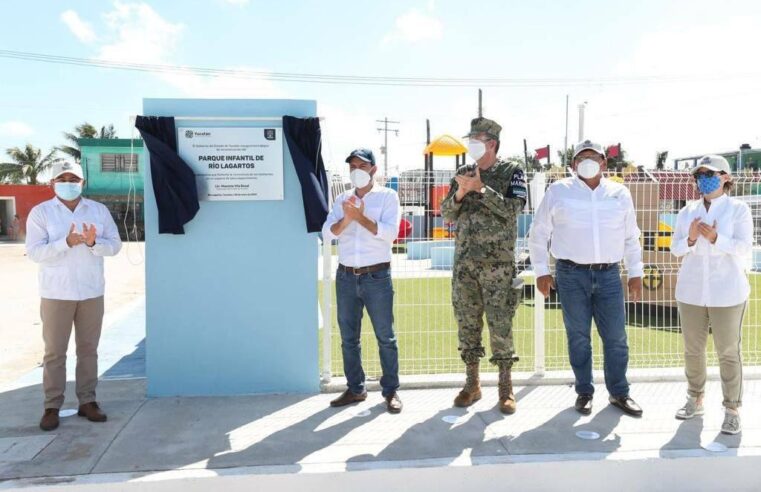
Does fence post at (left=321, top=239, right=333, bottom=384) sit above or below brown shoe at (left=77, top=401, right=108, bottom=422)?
above

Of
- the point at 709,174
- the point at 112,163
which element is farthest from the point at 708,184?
the point at 112,163

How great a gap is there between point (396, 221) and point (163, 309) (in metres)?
2.03

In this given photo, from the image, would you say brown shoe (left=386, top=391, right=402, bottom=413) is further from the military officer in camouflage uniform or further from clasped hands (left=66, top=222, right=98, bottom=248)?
clasped hands (left=66, top=222, right=98, bottom=248)

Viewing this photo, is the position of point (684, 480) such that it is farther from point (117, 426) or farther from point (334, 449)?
point (117, 426)

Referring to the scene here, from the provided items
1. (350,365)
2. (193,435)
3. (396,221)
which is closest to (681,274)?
(396,221)

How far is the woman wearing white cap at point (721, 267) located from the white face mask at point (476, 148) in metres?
1.44

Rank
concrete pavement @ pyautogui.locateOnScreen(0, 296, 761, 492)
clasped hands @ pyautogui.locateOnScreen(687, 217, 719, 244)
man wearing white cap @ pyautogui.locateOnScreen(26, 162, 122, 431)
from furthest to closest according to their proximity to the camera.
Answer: man wearing white cap @ pyautogui.locateOnScreen(26, 162, 122, 431) → clasped hands @ pyautogui.locateOnScreen(687, 217, 719, 244) → concrete pavement @ pyautogui.locateOnScreen(0, 296, 761, 492)

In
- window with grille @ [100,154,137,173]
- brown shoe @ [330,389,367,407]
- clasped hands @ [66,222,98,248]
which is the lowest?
brown shoe @ [330,389,367,407]

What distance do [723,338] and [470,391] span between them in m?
1.77

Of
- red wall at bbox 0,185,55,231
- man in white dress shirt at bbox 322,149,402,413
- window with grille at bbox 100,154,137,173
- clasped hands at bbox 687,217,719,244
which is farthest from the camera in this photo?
red wall at bbox 0,185,55,231

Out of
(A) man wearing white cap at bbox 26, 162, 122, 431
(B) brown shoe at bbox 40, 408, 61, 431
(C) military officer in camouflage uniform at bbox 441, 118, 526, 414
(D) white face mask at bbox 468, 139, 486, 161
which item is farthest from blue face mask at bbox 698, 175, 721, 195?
(B) brown shoe at bbox 40, 408, 61, 431

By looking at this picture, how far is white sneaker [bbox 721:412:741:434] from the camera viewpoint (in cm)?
383

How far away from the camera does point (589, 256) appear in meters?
4.11

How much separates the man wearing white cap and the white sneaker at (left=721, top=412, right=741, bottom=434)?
425 cm
